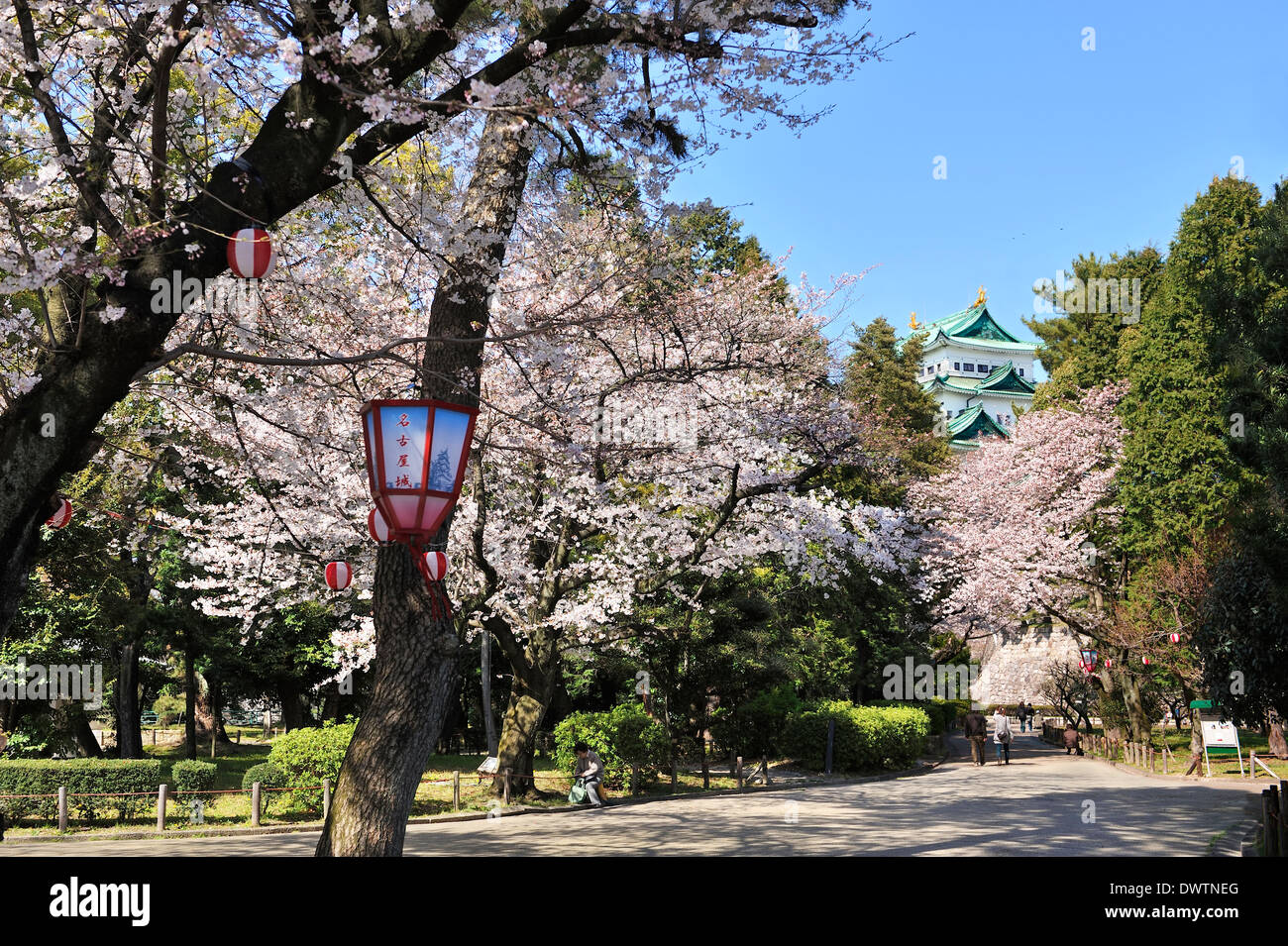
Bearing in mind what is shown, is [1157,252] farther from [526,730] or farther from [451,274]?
[451,274]

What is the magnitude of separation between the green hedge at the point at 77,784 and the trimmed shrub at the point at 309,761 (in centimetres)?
218

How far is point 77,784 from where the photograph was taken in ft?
53.4

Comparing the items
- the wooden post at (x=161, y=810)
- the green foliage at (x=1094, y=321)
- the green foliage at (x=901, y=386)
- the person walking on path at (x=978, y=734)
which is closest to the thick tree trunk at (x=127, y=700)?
the wooden post at (x=161, y=810)

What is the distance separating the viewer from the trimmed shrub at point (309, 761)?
16266mm

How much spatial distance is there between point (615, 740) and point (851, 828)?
5.79 metres

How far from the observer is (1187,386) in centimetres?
2755

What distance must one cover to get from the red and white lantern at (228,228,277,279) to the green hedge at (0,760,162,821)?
13.6 m

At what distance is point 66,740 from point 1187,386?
30117mm

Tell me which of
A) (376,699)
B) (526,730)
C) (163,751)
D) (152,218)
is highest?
(152,218)

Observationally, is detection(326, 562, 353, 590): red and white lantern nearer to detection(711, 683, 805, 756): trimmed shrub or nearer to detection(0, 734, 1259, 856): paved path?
detection(0, 734, 1259, 856): paved path

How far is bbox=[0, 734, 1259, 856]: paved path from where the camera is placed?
40.2 ft

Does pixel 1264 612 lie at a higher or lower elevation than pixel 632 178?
lower

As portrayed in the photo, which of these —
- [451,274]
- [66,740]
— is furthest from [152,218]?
[66,740]

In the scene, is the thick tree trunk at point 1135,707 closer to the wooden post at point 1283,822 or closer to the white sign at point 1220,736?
the white sign at point 1220,736
